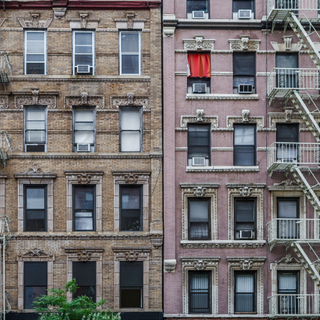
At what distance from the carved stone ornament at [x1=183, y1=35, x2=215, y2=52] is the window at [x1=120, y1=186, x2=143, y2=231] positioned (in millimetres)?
5822

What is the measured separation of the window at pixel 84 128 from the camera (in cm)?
2138

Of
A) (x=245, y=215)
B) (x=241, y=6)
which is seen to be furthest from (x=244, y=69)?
(x=245, y=215)

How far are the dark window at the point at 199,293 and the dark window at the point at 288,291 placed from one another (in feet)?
8.87

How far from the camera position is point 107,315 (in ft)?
61.8

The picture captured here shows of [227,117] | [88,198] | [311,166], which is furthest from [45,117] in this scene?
[311,166]

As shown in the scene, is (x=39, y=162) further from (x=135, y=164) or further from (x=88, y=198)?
(x=135, y=164)

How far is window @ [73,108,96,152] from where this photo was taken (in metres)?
21.4

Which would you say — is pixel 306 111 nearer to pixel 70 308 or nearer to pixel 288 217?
pixel 288 217


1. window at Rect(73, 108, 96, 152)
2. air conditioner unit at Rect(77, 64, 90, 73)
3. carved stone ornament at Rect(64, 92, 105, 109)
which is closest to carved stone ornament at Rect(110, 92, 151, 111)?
carved stone ornament at Rect(64, 92, 105, 109)

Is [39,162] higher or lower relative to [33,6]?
lower

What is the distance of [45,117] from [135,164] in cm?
392

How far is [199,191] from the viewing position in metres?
21.2

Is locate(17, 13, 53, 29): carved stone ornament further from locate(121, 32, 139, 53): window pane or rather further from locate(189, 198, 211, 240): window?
locate(189, 198, 211, 240): window

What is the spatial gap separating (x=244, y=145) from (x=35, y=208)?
839cm
